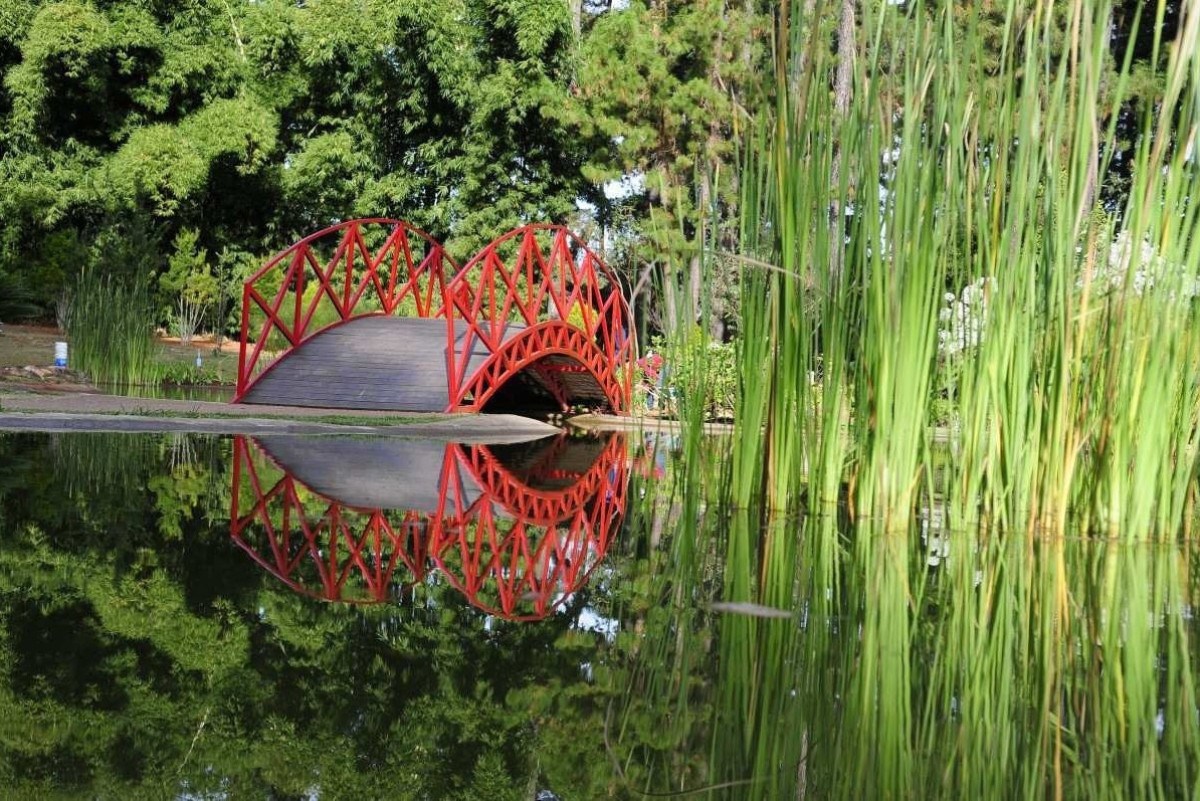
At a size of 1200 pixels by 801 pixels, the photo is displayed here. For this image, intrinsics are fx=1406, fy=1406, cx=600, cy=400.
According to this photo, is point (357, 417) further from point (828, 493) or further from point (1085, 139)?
point (1085, 139)

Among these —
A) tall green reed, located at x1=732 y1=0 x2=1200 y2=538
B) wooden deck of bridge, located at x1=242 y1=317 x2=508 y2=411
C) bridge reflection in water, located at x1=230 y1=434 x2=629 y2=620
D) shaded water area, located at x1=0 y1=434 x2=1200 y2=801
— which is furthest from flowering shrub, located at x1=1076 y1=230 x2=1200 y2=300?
wooden deck of bridge, located at x1=242 y1=317 x2=508 y2=411

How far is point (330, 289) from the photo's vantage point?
42.0 ft

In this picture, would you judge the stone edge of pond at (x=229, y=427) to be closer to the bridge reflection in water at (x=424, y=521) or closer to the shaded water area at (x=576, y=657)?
the bridge reflection in water at (x=424, y=521)

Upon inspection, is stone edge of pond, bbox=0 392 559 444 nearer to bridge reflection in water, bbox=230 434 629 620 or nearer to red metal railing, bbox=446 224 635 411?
red metal railing, bbox=446 224 635 411

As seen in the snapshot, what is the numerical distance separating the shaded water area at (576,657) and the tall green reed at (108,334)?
30.5 ft

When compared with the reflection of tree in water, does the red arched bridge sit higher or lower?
higher

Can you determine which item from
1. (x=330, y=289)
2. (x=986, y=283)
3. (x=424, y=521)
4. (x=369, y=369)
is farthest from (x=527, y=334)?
(x=986, y=283)

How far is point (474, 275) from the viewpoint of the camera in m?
23.6

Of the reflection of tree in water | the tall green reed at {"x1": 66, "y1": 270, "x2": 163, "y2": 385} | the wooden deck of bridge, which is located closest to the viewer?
the reflection of tree in water

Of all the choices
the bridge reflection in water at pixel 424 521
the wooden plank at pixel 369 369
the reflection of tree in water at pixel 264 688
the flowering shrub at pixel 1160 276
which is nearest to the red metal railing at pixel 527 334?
the wooden plank at pixel 369 369

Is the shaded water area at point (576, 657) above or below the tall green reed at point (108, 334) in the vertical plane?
below

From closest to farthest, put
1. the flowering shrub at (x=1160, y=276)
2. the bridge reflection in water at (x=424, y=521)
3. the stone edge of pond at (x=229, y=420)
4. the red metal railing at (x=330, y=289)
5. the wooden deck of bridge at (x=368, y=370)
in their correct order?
the bridge reflection in water at (x=424, y=521)
the flowering shrub at (x=1160, y=276)
the stone edge of pond at (x=229, y=420)
the wooden deck of bridge at (x=368, y=370)
the red metal railing at (x=330, y=289)

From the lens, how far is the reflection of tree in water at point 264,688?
1.59m

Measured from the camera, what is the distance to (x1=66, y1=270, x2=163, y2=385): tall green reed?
1323cm
